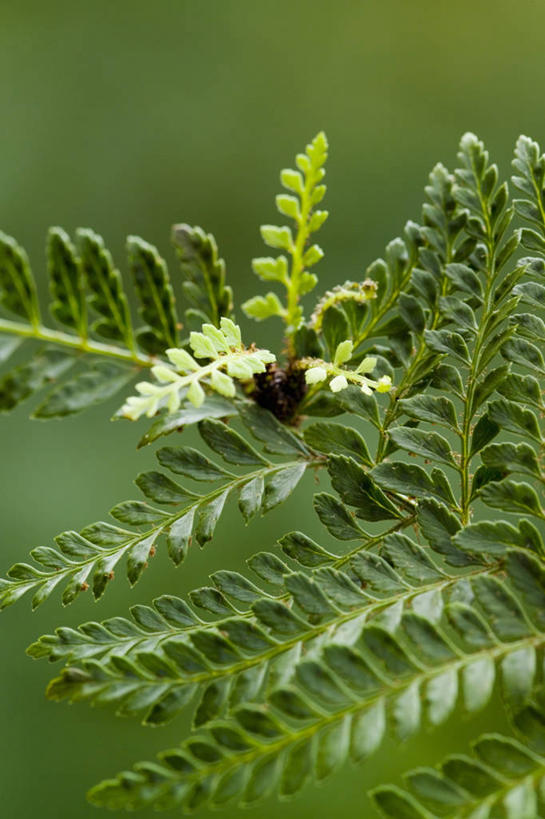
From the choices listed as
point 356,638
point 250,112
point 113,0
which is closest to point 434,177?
point 356,638

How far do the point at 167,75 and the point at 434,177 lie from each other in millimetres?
1469

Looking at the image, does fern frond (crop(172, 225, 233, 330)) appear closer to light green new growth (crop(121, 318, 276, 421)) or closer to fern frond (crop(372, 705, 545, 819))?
light green new growth (crop(121, 318, 276, 421))

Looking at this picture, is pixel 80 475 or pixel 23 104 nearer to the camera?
pixel 80 475

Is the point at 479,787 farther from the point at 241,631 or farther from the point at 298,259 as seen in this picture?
the point at 298,259

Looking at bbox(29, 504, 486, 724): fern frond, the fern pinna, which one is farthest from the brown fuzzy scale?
bbox(29, 504, 486, 724): fern frond

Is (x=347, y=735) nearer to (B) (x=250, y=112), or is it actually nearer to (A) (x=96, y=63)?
(B) (x=250, y=112)

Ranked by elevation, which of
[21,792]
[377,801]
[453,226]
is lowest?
[21,792]

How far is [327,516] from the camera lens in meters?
0.35

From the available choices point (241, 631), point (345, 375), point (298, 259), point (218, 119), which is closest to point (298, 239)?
point (298, 259)

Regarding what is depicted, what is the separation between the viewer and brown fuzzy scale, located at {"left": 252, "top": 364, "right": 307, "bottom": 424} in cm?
43

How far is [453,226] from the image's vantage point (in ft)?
1.32

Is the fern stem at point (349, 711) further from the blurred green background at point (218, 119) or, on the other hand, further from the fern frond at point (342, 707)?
the blurred green background at point (218, 119)

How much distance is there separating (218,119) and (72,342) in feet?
4.62

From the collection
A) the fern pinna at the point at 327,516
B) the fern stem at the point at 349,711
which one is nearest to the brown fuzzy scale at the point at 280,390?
the fern pinna at the point at 327,516
